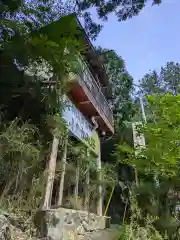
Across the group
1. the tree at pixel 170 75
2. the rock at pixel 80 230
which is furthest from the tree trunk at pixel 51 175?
the tree at pixel 170 75

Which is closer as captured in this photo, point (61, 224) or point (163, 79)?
point (61, 224)

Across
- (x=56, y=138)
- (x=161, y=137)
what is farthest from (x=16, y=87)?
(x=161, y=137)

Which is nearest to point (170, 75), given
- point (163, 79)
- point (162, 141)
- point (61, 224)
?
point (163, 79)

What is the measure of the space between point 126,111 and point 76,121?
22.2 feet

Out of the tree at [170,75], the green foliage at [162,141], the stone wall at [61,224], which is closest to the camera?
the stone wall at [61,224]

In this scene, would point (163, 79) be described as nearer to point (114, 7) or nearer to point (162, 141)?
point (114, 7)

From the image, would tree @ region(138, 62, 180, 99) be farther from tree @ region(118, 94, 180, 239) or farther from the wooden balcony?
tree @ region(118, 94, 180, 239)

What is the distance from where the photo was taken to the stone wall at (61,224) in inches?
179

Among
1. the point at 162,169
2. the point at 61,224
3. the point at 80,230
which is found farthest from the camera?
the point at 162,169

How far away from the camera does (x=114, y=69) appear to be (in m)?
14.5

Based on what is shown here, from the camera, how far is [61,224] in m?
4.79

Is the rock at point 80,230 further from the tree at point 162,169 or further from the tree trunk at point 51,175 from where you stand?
the tree at point 162,169

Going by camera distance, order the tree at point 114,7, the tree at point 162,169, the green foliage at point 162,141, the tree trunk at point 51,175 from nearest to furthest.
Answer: the tree trunk at point 51,175 < the tree at point 162,169 < the green foliage at point 162,141 < the tree at point 114,7

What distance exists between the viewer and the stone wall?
4.55 metres
